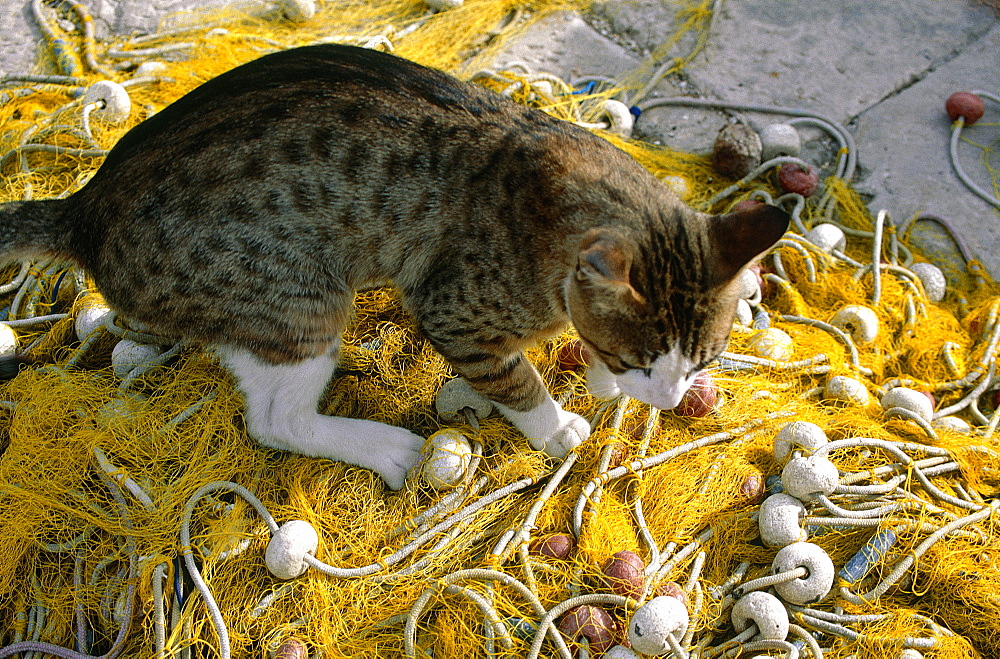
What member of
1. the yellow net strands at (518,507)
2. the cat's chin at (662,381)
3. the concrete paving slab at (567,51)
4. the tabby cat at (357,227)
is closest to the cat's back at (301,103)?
the tabby cat at (357,227)

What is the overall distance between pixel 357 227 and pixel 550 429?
89 centimetres

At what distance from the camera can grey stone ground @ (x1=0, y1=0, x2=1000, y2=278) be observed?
11.8 ft

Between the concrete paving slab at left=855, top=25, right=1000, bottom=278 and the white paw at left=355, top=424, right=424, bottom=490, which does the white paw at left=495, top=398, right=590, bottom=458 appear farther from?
the concrete paving slab at left=855, top=25, right=1000, bottom=278

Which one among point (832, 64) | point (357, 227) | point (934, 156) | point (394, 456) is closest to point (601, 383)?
point (394, 456)

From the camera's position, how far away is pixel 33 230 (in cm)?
230

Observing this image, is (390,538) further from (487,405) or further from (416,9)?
(416,9)

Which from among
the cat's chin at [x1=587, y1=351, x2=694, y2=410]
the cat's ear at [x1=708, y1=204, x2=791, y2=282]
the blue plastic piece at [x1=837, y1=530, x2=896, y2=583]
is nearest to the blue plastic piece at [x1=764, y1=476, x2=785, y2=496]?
the blue plastic piece at [x1=837, y1=530, x2=896, y2=583]

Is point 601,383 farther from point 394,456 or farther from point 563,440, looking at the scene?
point 394,456

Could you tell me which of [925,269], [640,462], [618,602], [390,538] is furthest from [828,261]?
[390,538]

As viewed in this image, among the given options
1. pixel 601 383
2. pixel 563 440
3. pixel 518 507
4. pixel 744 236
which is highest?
pixel 744 236

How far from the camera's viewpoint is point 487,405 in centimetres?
260

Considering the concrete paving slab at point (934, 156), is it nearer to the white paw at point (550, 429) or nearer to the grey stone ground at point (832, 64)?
the grey stone ground at point (832, 64)

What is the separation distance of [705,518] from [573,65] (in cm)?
261

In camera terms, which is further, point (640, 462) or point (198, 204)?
point (640, 462)
